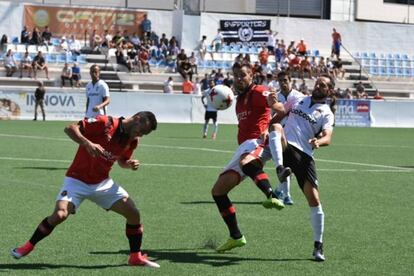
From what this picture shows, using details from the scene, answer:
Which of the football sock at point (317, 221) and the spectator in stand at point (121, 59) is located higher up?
the spectator in stand at point (121, 59)

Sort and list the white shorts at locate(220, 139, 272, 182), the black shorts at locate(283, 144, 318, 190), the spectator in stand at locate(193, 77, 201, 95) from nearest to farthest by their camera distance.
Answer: the black shorts at locate(283, 144, 318, 190)
the white shorts at locate(220, 139, 272, 182)
the spectator in stand at locate(193, 77, 201, 95)

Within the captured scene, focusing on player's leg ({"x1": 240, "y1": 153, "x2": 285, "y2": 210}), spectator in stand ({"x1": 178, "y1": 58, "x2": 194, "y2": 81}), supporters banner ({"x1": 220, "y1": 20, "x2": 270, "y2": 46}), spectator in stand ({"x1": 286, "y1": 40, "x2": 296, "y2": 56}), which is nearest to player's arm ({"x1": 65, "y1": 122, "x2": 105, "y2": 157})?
player's leg ({"x1": 240, "y1": 153, "x2": 285, "y2": 210})

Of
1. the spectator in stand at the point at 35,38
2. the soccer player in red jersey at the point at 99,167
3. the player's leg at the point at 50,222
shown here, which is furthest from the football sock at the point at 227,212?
the spectator in stand at the point at 35,38

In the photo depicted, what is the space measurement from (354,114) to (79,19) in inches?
634

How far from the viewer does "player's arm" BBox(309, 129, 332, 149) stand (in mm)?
9875

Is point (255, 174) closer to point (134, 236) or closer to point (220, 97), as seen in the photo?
point (220, 97)

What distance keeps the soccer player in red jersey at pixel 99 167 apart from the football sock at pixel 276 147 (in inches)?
71.0

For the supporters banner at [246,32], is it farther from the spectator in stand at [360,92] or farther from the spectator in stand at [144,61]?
the spectator in stand at [144,61]

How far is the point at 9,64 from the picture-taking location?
4438 centimetres

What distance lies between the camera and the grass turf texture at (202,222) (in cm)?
946

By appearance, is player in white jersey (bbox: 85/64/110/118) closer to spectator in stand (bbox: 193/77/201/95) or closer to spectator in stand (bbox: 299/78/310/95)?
spectator in stand (bbox: 299/78/310/95)

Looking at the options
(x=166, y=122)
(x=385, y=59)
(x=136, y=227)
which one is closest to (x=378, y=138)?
(x=166, y=122)

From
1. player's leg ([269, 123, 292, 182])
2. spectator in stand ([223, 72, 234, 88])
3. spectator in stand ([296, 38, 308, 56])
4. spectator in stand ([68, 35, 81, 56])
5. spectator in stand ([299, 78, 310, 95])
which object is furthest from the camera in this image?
spectator in stand ([296, 38, 308, 56])

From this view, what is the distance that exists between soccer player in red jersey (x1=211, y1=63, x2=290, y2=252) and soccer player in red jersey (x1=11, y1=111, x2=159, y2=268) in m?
1.39
